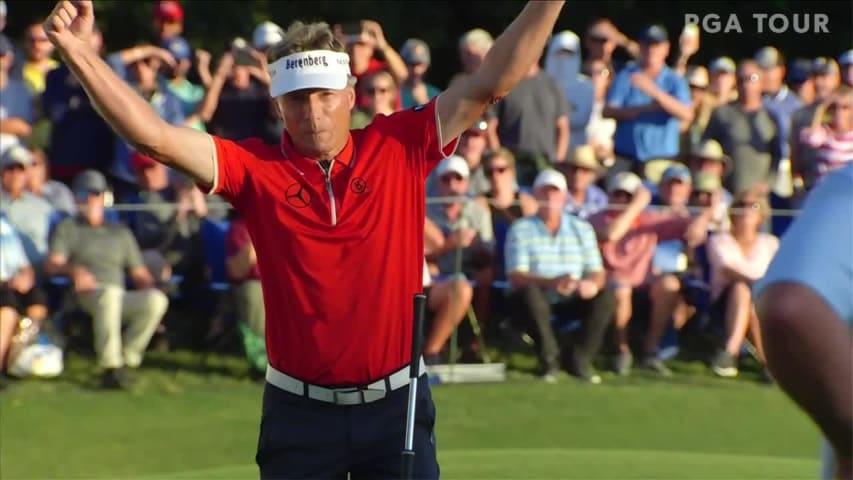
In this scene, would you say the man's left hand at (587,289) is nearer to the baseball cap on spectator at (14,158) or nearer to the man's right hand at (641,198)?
the man's right hand at (641,198)

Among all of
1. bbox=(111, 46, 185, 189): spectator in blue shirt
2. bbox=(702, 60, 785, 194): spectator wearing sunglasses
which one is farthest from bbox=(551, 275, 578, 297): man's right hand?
bbox=(111, 46, 185, 189): spectator in blue shirt

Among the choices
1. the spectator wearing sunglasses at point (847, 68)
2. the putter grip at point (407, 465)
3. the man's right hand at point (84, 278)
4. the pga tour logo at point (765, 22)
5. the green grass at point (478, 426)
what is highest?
the pga tour logo at point (765, 22)

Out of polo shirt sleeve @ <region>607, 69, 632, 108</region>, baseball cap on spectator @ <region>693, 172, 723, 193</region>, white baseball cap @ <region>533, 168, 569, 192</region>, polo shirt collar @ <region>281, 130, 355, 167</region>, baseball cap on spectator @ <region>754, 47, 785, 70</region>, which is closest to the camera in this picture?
polo shirt collar @ <region>281, 130, 355, 167</region>

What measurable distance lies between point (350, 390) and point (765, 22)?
13.5 metres

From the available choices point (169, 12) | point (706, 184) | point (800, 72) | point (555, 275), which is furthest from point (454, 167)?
point (800, 72)

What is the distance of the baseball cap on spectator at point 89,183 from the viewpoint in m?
12.6

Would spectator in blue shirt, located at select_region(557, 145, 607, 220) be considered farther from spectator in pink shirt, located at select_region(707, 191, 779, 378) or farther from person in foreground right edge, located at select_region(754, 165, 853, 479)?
person in foreground right edge, located at select_region(754, 165, 853, 479)

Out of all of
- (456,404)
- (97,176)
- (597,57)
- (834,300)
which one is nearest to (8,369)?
(97,176)

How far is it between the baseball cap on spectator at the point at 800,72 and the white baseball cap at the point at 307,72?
40.3 ft

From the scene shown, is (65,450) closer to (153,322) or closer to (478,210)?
(153,322)

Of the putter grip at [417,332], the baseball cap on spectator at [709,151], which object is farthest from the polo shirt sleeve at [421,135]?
the baseball cap on spectator at [709,151]

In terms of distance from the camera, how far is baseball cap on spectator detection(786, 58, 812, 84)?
669 inches

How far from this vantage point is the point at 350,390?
5.25 metres

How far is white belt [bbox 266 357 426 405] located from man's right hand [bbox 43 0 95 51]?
1257mm
